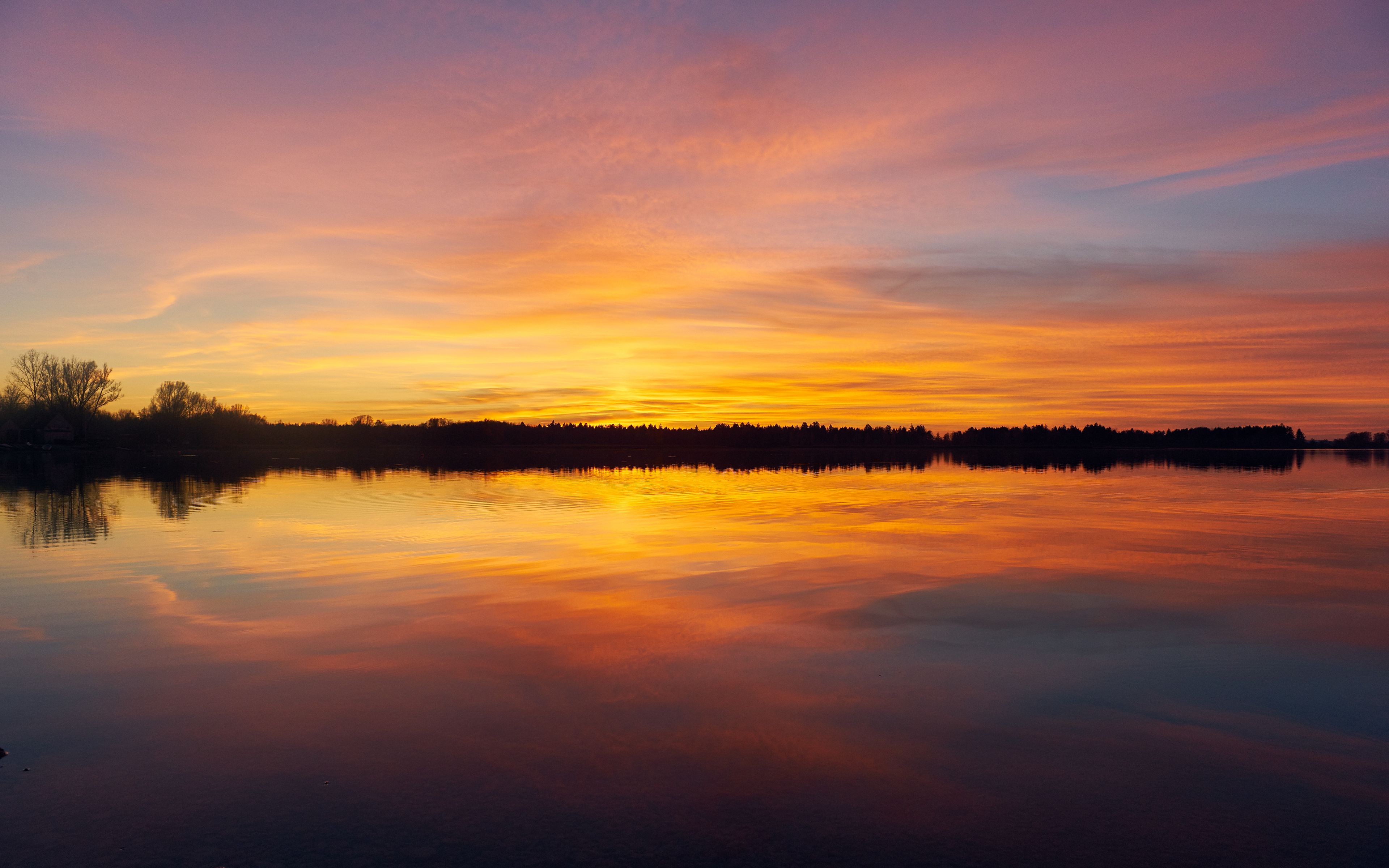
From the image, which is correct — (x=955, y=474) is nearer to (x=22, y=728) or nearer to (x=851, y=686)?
(x=851, y=686)

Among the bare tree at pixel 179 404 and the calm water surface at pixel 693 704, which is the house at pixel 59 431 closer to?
the bare tree at pixel 179 404

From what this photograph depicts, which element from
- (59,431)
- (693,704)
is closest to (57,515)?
(693,704)

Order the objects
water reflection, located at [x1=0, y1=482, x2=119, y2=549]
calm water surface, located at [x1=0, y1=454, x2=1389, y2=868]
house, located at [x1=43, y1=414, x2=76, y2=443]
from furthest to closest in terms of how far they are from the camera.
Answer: house, located at [x1=43, y1=414, x2=76, y2=443]
water reflection, located at [x1=0, y1=482, x2=119, y2=549]
calm water surface, located at [x1=0, y1=454, x2=1389, y2=868]

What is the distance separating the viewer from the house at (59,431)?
112 metres

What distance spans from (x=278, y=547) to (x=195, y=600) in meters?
6.03

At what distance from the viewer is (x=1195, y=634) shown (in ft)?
37.0

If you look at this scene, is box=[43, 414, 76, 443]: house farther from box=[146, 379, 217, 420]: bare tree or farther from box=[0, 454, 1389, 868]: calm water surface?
box=[0, 454, 1389, 868]: calm water surface

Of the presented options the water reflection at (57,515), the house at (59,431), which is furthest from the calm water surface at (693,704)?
the house at (59,431)

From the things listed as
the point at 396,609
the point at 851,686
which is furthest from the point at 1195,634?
the point at 396,609

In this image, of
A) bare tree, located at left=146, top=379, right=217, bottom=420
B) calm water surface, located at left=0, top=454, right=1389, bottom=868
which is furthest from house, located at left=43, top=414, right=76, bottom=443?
calm water surface, located at left=0, top=454, right=1389, bottom=868

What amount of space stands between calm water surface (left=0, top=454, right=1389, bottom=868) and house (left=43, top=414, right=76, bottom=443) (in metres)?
121

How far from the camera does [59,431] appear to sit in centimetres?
11312

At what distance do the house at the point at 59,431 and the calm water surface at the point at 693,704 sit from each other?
120641mm

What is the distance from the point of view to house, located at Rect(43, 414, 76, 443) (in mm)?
112000
